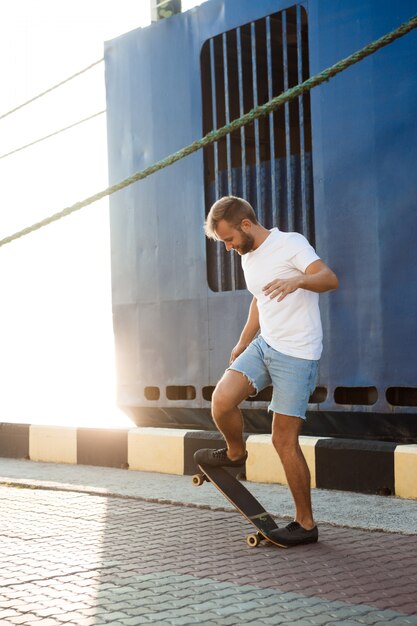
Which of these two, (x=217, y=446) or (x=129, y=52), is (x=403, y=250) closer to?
(x=217, y=446)

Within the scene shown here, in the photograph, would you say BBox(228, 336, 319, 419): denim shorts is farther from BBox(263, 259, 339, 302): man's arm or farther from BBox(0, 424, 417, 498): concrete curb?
BBox(0, 424, 417, 498): concrete curb

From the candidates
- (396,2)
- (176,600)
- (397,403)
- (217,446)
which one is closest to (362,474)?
(397,403)

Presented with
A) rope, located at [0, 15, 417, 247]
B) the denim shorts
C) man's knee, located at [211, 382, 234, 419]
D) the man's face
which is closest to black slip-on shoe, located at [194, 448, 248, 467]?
man's knee, located at [211, 382, 234, 419]

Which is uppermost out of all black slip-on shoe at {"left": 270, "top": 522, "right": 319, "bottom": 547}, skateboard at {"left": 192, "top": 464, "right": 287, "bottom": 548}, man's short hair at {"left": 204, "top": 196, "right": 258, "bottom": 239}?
man's short hair at {"left": 204, "top": 196, "right": 258, "bottom": 239}

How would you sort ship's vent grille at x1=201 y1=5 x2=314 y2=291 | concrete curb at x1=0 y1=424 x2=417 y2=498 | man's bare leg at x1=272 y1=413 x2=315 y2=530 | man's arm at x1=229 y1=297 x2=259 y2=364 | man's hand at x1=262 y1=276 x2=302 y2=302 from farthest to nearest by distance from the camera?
ship's vent grille at x1=201 y1=5 x2=314 y2=291 < concrete curb at x1=0 y1=424 x2=417 y2=498 < man's arm at x1=229 y1=297 x2=259 y2=364 < man's bare leg at x1=272 y1=413 x2=315 y2=530 < man's hand at x1=262 y1=276 x2=302 y2=302

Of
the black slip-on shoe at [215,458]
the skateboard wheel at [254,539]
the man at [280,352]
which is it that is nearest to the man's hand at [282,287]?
the man at [280,352]

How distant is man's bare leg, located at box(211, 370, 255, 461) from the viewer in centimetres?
453

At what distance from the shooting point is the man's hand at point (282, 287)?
171 inches

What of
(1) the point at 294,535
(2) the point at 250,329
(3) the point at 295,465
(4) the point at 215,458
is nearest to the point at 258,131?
(2) the point at 250,329

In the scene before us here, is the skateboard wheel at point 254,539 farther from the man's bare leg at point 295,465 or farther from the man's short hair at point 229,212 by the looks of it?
the man's short hair at point 229,212

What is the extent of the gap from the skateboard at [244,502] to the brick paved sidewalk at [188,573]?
66mm

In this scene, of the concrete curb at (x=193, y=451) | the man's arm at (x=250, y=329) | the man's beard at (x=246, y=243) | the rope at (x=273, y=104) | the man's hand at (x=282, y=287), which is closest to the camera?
the man's hand at (x=282, y=287)

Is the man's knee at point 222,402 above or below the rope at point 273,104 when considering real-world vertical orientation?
below

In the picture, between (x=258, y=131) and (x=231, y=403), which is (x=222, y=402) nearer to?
(x=231, y=403)
